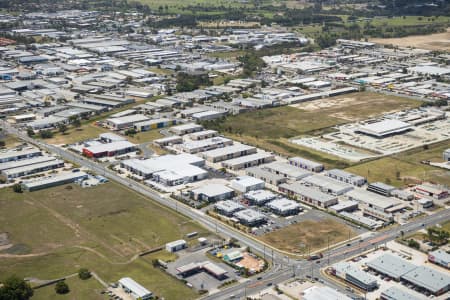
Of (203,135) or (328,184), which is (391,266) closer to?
(328,184)

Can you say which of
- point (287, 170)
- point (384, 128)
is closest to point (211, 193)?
point (287, 170)

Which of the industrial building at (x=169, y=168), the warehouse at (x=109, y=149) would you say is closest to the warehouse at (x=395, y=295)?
the industrial building at (x=169, y=168)

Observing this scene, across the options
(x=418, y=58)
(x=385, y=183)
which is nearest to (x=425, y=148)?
(x=385, y=183)

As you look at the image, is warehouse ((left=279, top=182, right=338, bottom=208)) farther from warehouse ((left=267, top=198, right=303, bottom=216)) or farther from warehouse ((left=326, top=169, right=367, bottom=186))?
warehouse ((left=326, top=169, right=367, bottom=186))

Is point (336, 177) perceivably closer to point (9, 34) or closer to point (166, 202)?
point (166, 202)

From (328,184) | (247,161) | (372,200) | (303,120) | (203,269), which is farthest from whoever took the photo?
(303,120)

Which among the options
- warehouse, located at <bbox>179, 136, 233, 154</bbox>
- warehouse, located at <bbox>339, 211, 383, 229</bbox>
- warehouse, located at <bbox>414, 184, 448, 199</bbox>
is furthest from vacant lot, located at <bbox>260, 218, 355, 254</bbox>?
warehouse, located at <bbox>179, 136, 233, 154</bbox>
